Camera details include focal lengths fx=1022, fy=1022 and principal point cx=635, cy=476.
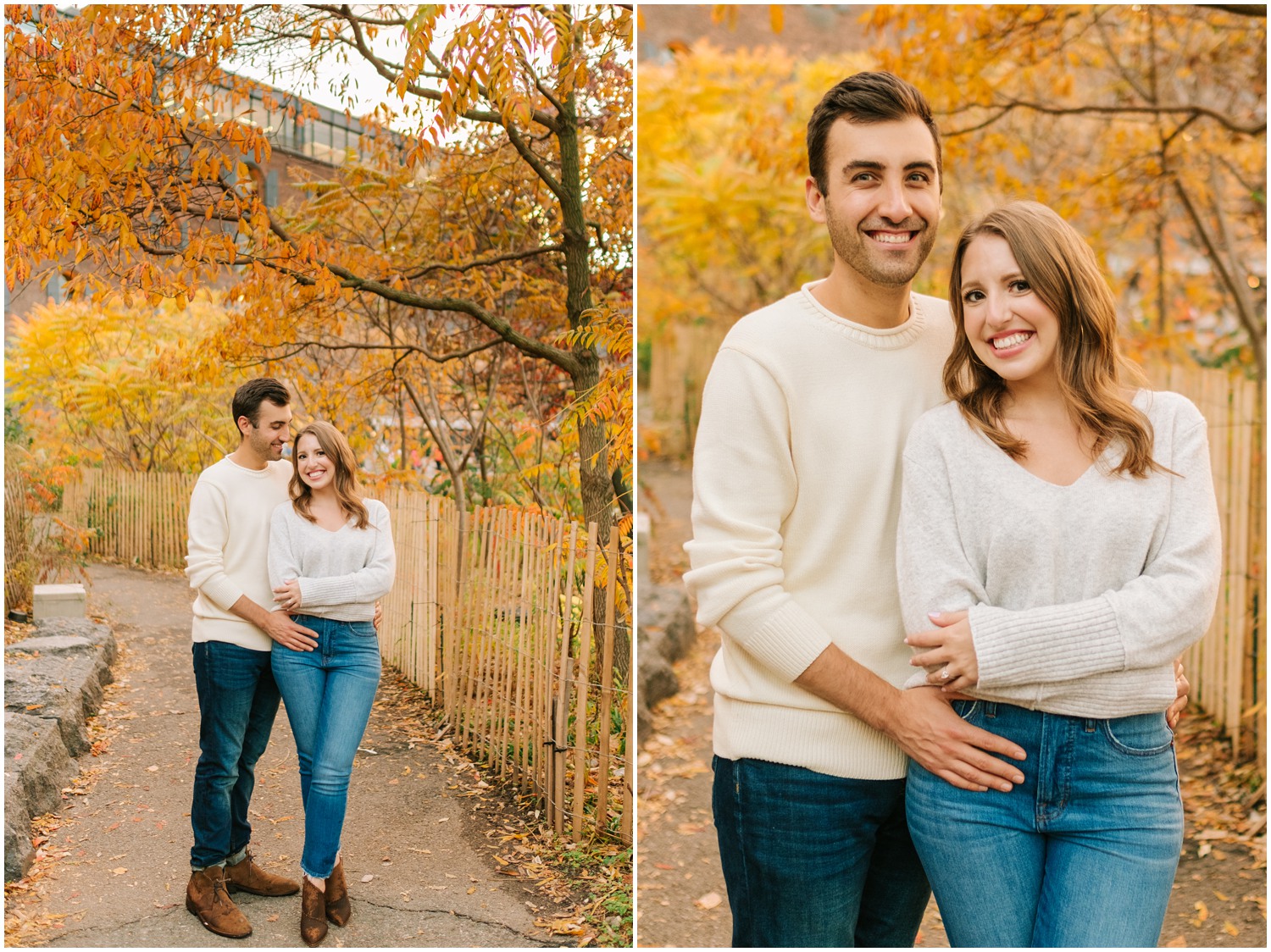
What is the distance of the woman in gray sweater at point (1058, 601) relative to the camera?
1598 millimetres

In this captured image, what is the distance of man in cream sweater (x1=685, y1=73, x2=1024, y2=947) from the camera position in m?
1.75

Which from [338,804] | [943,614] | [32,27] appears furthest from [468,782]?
[32,27]

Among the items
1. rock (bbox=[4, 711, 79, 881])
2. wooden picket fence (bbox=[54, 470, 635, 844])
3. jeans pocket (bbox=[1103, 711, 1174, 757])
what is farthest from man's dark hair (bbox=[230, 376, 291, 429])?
jeans pocket (bbox=[1103, 711, 1174, 757])

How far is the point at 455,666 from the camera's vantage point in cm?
308

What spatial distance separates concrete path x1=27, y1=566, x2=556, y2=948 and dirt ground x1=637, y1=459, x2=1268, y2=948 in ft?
1.91

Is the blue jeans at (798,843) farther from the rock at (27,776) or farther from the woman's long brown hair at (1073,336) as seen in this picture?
the rock at (27,776)

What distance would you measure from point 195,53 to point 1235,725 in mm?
4318

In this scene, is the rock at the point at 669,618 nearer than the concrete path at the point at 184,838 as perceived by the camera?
No

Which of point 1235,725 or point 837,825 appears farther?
point 1235,725

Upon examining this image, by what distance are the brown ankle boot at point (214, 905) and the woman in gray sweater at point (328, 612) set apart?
0.61 feet

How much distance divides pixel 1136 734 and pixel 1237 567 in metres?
3.02

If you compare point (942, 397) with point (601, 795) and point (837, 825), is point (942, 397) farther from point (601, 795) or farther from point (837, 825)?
point (601, 795)

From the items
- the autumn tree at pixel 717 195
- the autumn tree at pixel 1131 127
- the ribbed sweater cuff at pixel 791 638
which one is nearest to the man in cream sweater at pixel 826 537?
the ribbed sweater cuff at pixel 791 638

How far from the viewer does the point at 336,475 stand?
8.74ft
